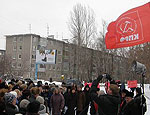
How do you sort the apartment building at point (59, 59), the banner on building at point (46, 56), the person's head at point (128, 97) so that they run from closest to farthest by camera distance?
the person's head at point (128, 97)
the banner on building at point (46, 56)
the apartment building at point (59, 59)

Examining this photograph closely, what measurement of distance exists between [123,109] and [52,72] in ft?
193

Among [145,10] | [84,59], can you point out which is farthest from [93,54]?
[145,10]

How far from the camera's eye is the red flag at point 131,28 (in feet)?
19.3

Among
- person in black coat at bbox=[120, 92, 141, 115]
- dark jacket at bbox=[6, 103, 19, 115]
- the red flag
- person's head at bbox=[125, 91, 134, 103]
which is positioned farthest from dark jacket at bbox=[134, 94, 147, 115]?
dark jacket at bbox=[6, 103, 19, 115]

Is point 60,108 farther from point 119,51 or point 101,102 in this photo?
point 119,51

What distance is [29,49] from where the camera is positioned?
197 ft

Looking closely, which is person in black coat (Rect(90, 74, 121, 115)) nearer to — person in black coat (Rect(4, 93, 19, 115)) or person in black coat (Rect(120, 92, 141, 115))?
person in black coat (Rect(120, 92, 141, 115))

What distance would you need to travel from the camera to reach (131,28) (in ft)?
21.0

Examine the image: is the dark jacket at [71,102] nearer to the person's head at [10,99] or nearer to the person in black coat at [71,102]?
the person in black coat at [71,102]

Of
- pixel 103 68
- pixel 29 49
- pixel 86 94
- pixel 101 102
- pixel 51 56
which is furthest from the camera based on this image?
pixel 29 49

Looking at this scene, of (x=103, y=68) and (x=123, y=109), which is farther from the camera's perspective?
(x=103, y=68)

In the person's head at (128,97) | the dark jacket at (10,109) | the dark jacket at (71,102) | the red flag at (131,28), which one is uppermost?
the red flag at (131,28)

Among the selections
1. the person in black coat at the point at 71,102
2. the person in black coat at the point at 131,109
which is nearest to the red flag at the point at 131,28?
the person in black coat at the point at 131,109

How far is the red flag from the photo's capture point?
5879 mm
